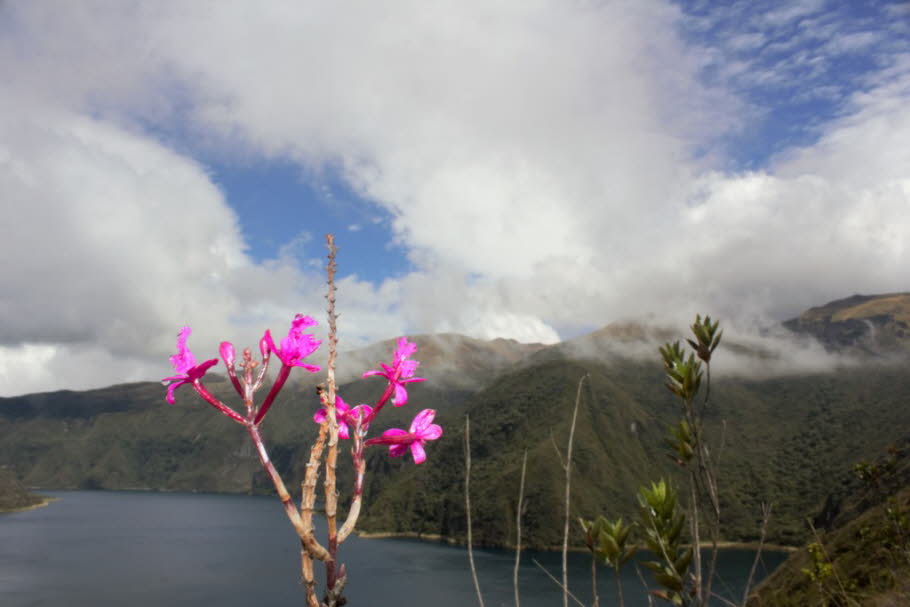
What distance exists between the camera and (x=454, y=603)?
7038 centimetres

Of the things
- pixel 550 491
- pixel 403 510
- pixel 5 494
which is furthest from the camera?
pixel 5 494

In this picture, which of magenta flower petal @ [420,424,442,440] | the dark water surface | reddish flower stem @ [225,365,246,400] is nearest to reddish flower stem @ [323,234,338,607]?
reddish flower stem @ [225,365,246,400]

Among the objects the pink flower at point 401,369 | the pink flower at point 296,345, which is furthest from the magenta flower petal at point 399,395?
the pink flower at point 296,345

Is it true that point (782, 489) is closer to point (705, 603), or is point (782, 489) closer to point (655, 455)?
point (655, 455)

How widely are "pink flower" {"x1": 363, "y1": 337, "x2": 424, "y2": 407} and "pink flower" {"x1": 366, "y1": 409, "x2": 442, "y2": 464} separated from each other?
3.4 inches

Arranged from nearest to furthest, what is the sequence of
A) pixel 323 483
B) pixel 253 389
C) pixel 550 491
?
pixel 323 483
pixel 253 389
pixel 550 491

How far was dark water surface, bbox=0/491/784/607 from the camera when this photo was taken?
7219 cm

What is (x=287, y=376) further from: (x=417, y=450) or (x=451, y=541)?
(x=451, y=541)

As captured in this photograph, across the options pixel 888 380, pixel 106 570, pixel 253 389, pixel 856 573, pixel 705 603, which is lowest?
pixel 106 570

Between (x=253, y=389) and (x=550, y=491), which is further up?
(x=253, y=389)

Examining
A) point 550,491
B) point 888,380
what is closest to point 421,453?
point 550,491

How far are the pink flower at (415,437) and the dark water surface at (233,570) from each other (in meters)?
45.6

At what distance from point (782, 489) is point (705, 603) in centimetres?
19488

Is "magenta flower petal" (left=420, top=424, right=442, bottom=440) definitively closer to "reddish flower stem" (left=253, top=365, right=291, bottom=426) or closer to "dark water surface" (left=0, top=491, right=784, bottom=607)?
"reddish flower stem" (left=253, top=365, right=291, bottom=426)
